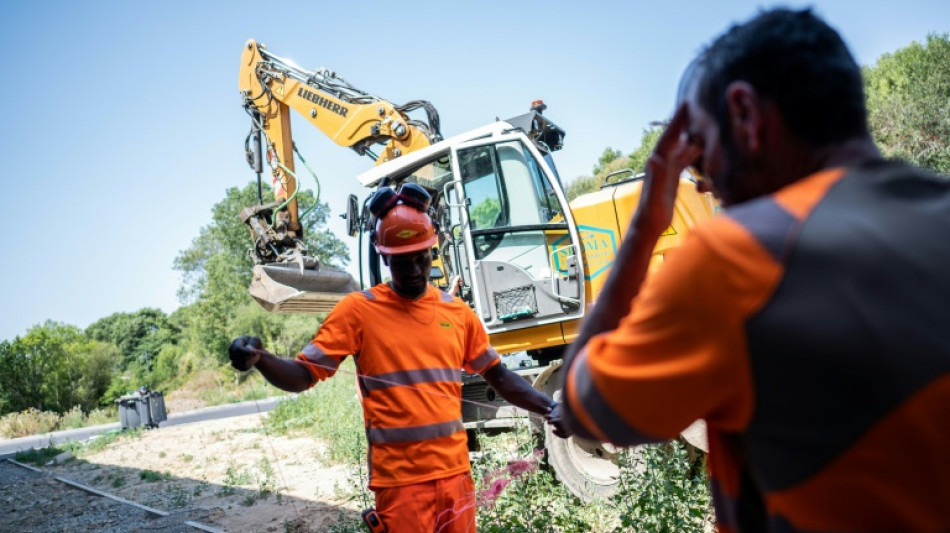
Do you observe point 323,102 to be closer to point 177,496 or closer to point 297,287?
point 297,287

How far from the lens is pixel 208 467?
1284 centimetres

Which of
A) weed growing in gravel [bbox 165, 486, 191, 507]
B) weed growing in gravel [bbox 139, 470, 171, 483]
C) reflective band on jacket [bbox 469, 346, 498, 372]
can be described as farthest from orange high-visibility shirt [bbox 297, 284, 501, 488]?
weed growing in gravel [bbox 139, 470, 171, 483]

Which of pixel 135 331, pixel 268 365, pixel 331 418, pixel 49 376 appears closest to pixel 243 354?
pixel 268 365

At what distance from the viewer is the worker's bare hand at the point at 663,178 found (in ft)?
4.10

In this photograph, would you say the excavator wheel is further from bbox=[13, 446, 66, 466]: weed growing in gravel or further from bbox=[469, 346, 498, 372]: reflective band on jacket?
bbox=[13, 446, 66, 466]: weed growing in gravel

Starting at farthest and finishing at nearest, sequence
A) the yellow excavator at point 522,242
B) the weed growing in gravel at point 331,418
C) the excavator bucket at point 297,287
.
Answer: the weed growing in gravel at point 331,418 → the excavator bucket at point 297,287 → the yellow excavator at point 522,242

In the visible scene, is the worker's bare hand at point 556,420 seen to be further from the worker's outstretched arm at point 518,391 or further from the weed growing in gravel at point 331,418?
the weed growing in gravel at point 331,418

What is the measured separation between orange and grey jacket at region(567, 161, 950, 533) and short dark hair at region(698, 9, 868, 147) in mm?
110

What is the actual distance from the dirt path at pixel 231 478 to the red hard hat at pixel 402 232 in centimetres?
429

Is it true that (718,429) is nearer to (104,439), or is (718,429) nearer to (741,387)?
(741,387)

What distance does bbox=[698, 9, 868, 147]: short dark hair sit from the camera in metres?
1.08

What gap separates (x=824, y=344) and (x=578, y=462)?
5.81 metres

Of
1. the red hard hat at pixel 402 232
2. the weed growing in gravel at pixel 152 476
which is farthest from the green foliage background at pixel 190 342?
the red hard hat at pixel 402 232

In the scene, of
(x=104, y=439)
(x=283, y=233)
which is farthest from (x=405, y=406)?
(x=104, y=439)
